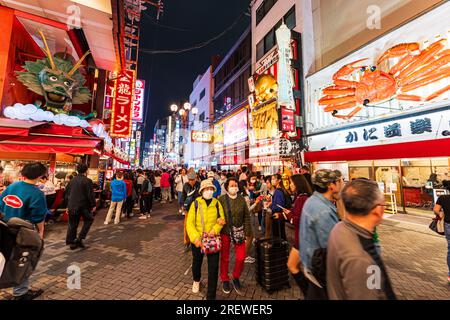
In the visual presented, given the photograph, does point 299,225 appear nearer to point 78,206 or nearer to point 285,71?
point 78,206

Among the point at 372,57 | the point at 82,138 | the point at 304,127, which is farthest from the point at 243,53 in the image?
the point at 82,138

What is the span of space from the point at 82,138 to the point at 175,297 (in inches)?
321

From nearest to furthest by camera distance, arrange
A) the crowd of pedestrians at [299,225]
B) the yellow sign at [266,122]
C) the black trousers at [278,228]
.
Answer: the crowd of pedestrians at [299,225], the black trousers at [278,228], the yellow sign at [266,122]

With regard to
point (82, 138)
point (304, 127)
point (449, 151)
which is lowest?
point (449, 151)

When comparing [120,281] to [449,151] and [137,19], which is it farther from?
[137,19]

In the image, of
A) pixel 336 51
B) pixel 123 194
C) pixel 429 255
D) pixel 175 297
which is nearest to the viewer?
pixel 175 297

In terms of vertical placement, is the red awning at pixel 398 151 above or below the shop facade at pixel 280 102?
below

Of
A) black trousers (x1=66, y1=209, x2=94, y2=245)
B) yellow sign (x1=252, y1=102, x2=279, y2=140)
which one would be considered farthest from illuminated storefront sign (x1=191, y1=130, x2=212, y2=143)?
black trousers (x1=66, y1=209, x2=94, y2=245)

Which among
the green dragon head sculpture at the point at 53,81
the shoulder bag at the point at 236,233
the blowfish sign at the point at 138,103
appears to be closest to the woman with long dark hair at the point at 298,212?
the shoulder bag at the point at 236,233

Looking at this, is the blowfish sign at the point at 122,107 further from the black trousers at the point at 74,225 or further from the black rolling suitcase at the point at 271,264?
the black rolling suitcase at the point at 271,264

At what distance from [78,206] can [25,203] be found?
2433 millimetres

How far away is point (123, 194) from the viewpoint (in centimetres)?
804

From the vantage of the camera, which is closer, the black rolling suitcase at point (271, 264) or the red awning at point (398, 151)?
the black rolling suitcase at point (271, 264)

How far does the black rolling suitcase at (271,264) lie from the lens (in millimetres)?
3547
